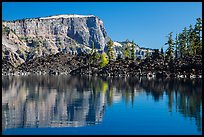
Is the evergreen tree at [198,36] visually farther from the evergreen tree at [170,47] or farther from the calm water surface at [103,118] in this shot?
the calm water surface at [103,118]

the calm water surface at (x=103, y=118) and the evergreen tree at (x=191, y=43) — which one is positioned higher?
the evergreen tree at (x=191, y=43)

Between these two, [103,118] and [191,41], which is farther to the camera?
[191,41]

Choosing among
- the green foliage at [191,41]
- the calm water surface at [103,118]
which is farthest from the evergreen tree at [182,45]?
the calm water surface at [103,118]

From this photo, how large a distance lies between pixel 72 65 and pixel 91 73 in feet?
115

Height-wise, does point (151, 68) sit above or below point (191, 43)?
below

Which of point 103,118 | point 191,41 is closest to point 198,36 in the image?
point 191,41

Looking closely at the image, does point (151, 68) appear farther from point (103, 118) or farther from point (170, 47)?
point (103, 118)

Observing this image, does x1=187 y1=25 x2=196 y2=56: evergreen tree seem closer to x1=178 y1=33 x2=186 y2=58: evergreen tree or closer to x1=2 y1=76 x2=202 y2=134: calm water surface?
x1=178 y1=33 x2=186 y2=58: evergreen tree

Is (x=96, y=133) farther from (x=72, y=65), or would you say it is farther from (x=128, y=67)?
(x=72, y=65)

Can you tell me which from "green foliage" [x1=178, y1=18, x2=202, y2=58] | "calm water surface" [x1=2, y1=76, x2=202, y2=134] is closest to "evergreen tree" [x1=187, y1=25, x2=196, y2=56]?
"green foliage" [x1=178, y1=18, x2=202, y2=58]

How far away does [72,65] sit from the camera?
7756 inches

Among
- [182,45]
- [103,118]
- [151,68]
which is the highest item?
[182,45]

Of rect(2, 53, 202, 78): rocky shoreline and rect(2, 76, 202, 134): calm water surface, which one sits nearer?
rect(2, 76, 202, 134): calm water surface

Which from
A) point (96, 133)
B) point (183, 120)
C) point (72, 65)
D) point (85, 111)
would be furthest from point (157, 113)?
point (72, 65)
